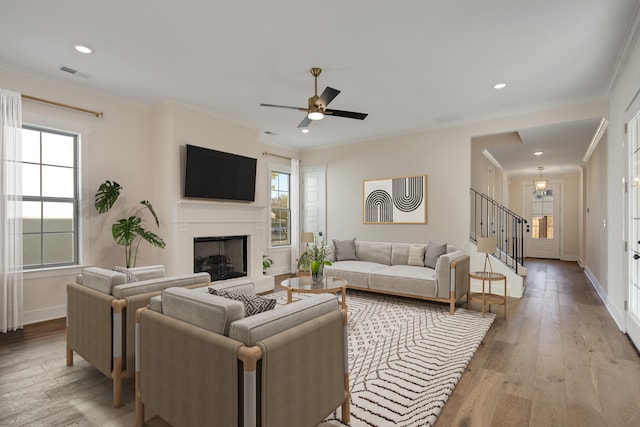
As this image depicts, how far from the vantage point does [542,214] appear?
1071 cm

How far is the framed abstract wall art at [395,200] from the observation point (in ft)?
20.3

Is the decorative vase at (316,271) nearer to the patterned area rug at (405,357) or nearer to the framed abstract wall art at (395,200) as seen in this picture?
the patterned area rug at (405,357)

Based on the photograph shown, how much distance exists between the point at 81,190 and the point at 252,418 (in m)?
4.25

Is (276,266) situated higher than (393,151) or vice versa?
(393,151)

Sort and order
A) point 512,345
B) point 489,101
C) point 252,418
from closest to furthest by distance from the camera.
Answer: point 252,418
point 512,345
point 489,101

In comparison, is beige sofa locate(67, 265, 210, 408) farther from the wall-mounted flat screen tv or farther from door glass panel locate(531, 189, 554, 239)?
door glass panel locate(531, 189, 554, 239)

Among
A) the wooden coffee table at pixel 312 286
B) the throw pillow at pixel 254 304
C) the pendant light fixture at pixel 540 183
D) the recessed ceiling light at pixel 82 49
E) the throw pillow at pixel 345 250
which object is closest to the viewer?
the throw pillow at pixel 254 304

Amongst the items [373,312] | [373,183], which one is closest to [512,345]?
[373,312]

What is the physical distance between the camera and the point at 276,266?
730cm

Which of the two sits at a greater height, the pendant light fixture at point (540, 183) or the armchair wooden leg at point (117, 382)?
the pendant light fixture at point (540, 183)

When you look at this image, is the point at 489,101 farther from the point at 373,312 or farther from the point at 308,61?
the point at 373,312

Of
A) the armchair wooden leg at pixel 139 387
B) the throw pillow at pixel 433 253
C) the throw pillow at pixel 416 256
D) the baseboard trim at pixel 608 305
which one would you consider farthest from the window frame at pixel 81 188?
the baseboard trim at pixel 608 305

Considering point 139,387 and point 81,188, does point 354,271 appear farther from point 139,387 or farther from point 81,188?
point 81,188

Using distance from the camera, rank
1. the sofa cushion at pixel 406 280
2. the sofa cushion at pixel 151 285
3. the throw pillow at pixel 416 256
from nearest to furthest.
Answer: the sofa cushion at pixel 151 285 → the sofa cushion at pixel 406 280 → the throw pillow at pixel 416 256
